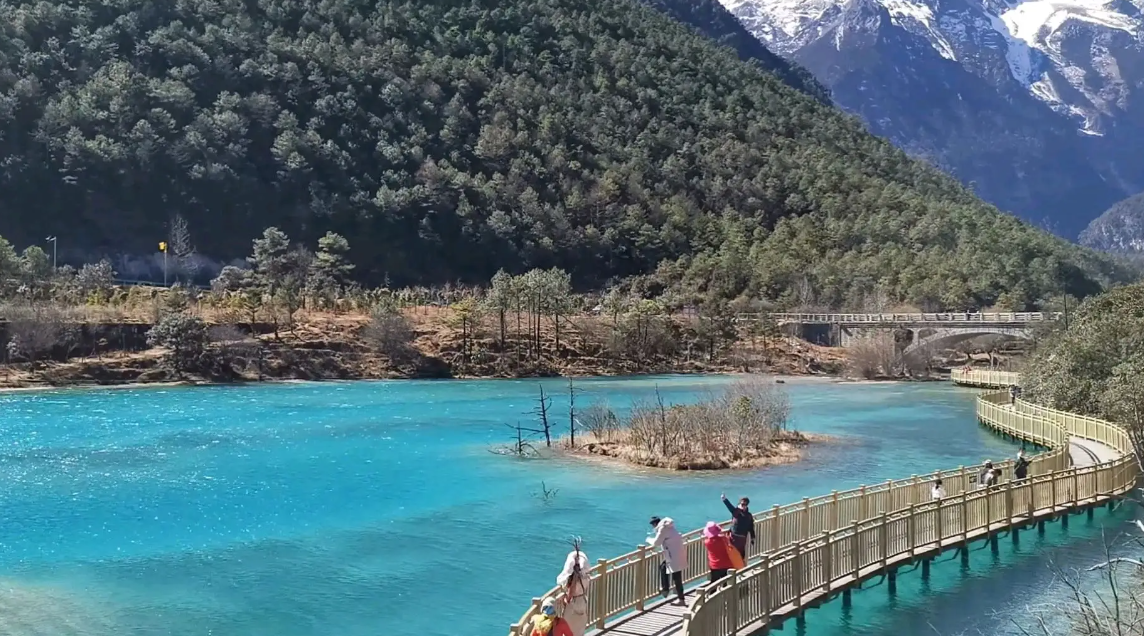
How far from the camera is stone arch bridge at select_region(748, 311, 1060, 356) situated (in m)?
88.2

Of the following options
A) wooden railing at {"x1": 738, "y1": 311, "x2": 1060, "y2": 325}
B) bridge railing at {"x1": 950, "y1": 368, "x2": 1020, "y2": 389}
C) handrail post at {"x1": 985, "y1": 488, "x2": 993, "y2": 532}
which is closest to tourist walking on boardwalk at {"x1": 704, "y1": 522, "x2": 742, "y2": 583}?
handrail post at {"x1": 985, "y1": 488, "x2": 993, "y2": 532}

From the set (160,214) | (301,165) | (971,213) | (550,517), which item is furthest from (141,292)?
Answer: (971,213)

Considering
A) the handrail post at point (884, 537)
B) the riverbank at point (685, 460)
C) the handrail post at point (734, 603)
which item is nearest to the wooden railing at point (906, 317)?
the riverbank at point (685, 460)

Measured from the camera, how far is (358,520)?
29.8m

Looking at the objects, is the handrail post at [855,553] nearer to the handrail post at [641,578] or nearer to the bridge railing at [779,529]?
the bridge railing at [779,529]

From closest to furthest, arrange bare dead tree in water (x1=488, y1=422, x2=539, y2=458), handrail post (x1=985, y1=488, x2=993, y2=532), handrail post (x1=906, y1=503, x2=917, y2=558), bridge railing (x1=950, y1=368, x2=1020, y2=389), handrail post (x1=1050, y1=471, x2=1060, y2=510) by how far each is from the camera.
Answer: handrail post (x1=906, y1=503, x2=917, y2=558) → handrail post (x1=985, y1=488, x2=993, y2=532) → handrail post (x1=1050, y1=471, x2=1060, y2=510) → bare dead tree in water (x1=488, y1=422, x2=539, y2=458) → bridge railing (x1=950, y1=368, x2=1020, y2=389)

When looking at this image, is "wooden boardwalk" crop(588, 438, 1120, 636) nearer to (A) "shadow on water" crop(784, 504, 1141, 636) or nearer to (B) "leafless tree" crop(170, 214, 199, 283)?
(A) "shadow on water" crop(784, 504, 1141, 636)

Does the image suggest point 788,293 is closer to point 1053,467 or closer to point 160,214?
point 160,214

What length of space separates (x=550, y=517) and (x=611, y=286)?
10340 centimetres

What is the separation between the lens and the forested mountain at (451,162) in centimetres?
12000

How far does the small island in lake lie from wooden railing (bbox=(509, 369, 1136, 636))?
36.8ft

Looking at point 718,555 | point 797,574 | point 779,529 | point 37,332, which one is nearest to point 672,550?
point 718,555

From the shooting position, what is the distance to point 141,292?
288ft

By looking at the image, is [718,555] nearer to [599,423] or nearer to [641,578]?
[641,578]
